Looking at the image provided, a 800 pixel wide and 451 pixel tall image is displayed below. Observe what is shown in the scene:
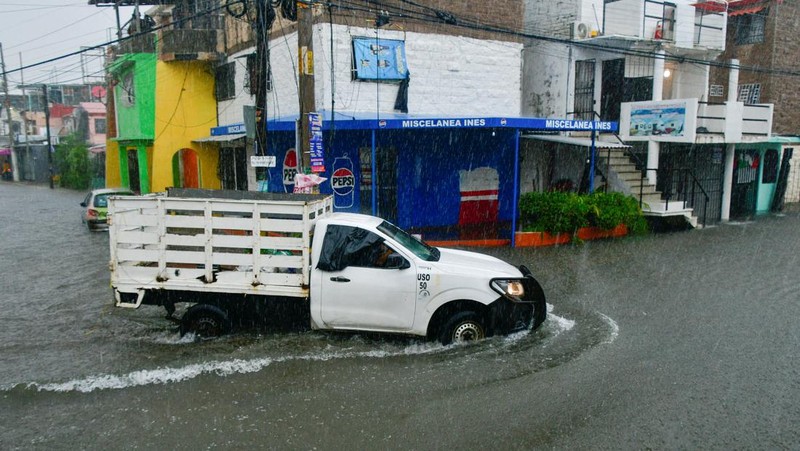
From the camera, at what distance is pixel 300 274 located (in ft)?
25.7

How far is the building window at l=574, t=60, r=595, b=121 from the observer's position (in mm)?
20767

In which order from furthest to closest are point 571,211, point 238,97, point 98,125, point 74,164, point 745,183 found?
point 98,125, point 74,164, point 745,183, point 238,97, point 571,211

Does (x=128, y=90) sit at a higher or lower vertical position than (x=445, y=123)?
higher

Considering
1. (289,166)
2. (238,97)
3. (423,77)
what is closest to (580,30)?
(423,77)

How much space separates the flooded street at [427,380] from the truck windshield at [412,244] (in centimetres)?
112

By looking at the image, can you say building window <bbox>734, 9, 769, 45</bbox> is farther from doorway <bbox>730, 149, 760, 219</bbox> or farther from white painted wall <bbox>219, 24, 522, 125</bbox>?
white painted wall <bbox>219, 24, 522, 125</bbox>

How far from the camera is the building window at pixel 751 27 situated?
90.2ft

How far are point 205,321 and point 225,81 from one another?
15.6m

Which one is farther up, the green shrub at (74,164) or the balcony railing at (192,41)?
the balcony railing at (192,41)

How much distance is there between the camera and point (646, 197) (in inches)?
730

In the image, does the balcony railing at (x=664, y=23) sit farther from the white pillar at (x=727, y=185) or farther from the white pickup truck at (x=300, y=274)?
the white pickup truck at (x=300, y=274)

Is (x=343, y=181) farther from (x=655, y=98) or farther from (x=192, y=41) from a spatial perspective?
(x=655, y=98)

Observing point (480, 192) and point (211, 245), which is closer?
point (211, 245)

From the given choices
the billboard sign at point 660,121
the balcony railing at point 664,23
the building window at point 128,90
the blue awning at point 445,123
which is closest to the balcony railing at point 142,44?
the building window at point 128,90
